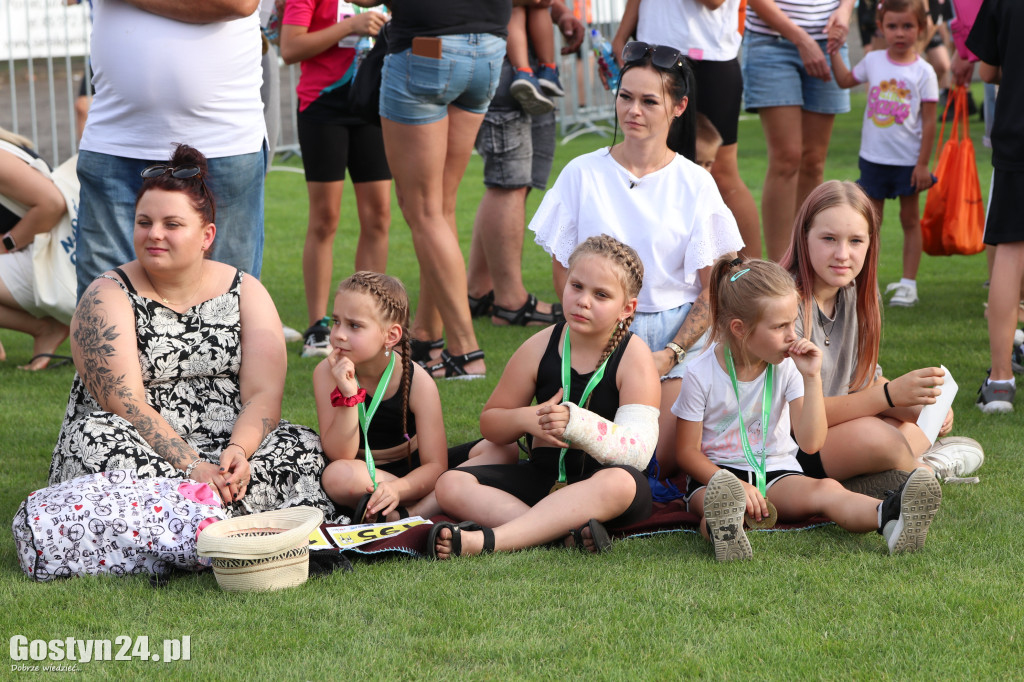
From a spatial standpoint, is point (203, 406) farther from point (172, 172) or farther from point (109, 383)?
point (172, 172)

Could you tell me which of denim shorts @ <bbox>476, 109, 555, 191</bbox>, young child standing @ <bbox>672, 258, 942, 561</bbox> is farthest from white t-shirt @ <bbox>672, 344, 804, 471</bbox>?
denim shorts @ <bbox>476, 109, 555, 191</bbox>

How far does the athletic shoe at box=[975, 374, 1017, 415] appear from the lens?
456cm

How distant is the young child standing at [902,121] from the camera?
6625 millimetres

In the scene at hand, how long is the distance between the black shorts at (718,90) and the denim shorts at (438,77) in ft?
3.99

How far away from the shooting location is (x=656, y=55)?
3924mm

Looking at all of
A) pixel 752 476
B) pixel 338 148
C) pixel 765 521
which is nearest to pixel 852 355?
pixel 752 476

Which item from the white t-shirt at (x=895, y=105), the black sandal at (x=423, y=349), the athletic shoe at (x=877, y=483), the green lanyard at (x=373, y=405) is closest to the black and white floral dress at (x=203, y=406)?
the green lanyard at (x=373, y=405)

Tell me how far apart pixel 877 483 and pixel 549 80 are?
3422mm

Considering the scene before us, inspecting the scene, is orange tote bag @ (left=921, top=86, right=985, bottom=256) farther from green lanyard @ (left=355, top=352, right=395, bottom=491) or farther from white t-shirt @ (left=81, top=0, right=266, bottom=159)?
white t-shirt @ (left=81, top=0, right=266, bottom=159)

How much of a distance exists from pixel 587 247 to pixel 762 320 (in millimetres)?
561

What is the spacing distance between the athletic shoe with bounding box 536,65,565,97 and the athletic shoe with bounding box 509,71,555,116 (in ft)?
0.12

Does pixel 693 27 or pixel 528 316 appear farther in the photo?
pixel 528 316

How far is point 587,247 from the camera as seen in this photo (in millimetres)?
3439

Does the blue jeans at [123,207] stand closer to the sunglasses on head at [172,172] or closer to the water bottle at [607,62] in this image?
the sunglasses on head at [172,172]
